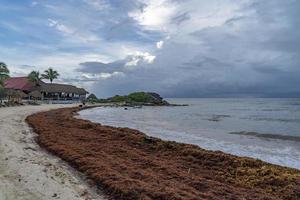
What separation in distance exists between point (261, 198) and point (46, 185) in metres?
5.93

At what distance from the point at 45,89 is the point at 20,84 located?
7.44m

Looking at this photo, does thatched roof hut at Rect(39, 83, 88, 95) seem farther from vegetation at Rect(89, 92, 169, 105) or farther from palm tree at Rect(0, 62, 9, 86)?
palm tree at Rect(0, 62, 9, 86)

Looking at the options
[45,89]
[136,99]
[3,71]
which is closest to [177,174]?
[3,71]

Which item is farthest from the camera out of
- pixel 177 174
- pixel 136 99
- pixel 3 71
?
pixel 136 99

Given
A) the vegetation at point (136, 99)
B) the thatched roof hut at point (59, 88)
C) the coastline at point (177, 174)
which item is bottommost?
the coastline at point (177, 174)

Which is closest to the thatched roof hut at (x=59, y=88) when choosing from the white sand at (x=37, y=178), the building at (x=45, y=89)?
the building at (x=45, y=89)

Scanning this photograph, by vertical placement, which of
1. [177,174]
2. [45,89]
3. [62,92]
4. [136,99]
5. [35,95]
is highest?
[45,89]

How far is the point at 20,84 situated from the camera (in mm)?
91062

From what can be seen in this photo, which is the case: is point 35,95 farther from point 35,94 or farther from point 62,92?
point 62,92

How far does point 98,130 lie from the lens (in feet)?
87.4

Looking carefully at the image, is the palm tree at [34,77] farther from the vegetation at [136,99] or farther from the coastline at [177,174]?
the coastline at [177,174]

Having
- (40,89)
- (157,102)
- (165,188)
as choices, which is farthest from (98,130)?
(157,102)

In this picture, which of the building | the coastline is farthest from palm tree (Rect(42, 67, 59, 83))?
the coastline

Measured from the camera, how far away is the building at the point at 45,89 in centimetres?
8731
